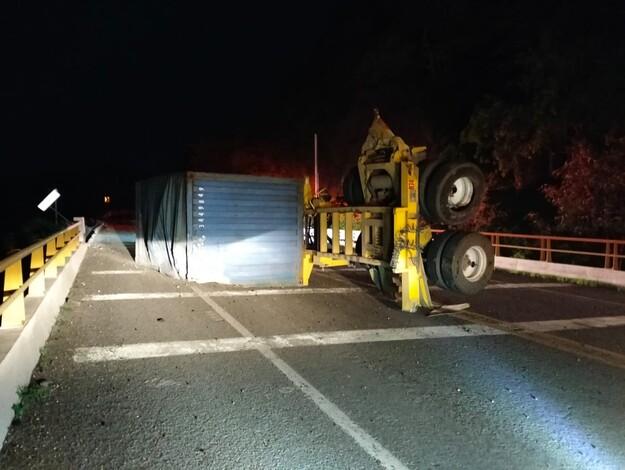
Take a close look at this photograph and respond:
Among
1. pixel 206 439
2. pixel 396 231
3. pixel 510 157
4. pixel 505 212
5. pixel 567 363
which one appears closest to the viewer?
pixel 206 439

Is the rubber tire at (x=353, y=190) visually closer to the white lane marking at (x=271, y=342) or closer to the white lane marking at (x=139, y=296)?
the white lane marking at (x=271, y=342)

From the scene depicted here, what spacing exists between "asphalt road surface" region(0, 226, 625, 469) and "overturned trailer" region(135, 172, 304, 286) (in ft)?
6.49

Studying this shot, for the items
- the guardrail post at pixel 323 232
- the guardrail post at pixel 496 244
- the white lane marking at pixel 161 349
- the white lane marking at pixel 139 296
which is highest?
the guardrail post at pixel 323 232

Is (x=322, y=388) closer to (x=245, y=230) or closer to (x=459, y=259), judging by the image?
(x=459, y=259)

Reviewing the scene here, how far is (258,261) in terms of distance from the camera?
11.9 m

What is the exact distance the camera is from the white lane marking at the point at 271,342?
6500 millimetres

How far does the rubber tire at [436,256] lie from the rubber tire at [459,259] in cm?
5

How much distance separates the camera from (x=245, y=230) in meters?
11.8

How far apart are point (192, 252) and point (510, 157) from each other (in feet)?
44.7

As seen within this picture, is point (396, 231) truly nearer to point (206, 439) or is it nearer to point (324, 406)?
point (324, 406)

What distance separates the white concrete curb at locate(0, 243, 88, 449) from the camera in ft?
14.1

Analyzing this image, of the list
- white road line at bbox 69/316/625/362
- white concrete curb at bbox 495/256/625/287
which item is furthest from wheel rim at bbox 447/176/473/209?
white concrete curb at bbox 495/256/625/287

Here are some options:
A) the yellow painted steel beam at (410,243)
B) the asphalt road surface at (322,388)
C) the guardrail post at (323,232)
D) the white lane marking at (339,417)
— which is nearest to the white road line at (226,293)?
the asphalt road surface at (322,388)

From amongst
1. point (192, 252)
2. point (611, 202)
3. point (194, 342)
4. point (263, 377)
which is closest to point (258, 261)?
point (192, 252)
